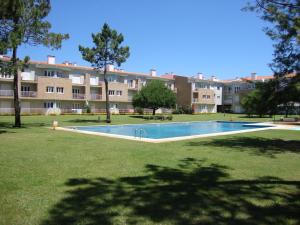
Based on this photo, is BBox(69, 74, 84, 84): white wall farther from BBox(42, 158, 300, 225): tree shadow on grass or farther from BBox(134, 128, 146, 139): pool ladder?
BBox(42, 158, 300, 225): tree shadow on grass

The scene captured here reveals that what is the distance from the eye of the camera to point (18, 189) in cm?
648

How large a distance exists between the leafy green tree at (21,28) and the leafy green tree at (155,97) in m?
21.1

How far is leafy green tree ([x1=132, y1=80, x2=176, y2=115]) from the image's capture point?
43.8m

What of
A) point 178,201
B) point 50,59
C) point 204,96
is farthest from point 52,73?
point 178,201

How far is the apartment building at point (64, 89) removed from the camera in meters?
47.1

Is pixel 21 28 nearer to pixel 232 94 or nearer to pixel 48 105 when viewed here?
pixel 48 105

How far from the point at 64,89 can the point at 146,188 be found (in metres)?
46.7

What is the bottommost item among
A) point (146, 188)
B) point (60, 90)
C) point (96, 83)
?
point (146, 188)

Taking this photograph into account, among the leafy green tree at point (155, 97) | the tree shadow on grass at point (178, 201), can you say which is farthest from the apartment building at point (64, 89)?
the tree shadow on grass at point (178, 201)

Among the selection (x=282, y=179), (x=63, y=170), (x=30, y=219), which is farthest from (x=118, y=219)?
(x=282, y=179)

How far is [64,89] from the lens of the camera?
51031 millimetres

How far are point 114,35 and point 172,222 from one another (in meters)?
29.5

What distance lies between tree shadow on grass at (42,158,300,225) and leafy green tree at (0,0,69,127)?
15.5m

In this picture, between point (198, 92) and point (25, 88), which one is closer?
point (25, 88)
